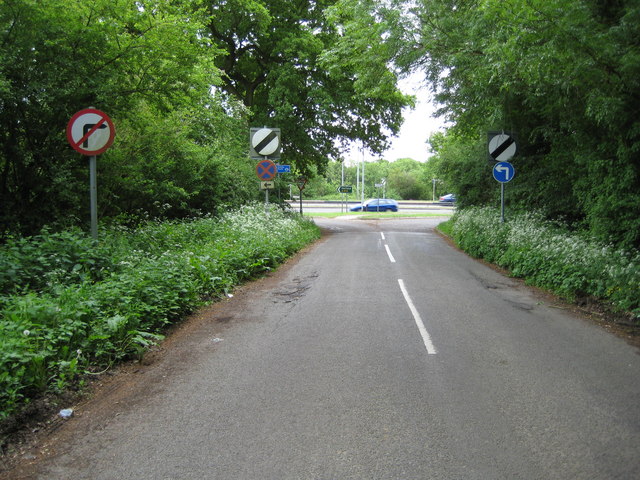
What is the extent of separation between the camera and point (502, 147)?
506 inches

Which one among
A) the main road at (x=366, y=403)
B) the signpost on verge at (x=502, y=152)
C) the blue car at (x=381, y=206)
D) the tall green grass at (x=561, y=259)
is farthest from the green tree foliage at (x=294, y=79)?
the blue car at (x=381, y=206)

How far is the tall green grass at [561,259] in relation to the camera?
704cm

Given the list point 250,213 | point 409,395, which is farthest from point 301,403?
point 250,213

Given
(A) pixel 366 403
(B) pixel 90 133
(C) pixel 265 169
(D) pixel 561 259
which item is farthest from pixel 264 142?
(A) pixel 366 403

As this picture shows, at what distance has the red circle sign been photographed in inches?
268

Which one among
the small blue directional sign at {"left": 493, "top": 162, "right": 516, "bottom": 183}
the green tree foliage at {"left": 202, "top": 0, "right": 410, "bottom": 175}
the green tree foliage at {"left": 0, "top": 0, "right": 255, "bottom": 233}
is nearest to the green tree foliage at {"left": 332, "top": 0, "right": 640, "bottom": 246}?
the small blue directional sign at {"left": 493, "top": 162, "right": 516, "bottom": 183}

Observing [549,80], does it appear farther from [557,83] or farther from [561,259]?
[561,259]

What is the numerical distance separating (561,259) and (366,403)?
6694 mm

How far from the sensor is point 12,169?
27.3 feet

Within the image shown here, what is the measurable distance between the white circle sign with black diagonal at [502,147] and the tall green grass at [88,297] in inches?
293

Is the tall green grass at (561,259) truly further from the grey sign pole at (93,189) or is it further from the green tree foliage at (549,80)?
the grey sign pole at (93,189)

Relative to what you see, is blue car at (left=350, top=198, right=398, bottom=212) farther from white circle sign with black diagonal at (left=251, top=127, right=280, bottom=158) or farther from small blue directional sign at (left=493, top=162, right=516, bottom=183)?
white circle sign with black diagonal at (left=251, top=127, right=280, bottom=158)

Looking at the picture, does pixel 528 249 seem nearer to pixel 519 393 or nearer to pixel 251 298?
pixel 251 298

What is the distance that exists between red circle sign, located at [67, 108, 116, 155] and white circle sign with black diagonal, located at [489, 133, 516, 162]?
390 inches
